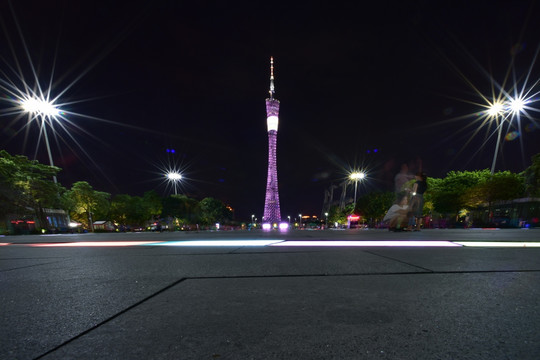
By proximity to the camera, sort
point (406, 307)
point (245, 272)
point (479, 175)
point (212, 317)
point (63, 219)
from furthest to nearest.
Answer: point (63, 219), point (479, 175), point (245, 272), point (406, 307), point (212, 317)

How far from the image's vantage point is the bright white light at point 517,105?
34969 millimetres

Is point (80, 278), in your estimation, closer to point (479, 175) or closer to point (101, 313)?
point (101, 313)

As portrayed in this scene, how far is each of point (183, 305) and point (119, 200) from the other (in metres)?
76.0

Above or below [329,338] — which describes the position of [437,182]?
above

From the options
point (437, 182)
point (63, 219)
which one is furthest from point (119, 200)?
point (437, 182)

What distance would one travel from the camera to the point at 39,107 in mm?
37812

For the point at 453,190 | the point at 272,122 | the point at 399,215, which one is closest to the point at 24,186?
the point at 399,215

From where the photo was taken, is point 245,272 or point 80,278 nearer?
point 80,278

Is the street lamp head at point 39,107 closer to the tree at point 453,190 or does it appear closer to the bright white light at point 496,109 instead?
the bright white light at point 496,109

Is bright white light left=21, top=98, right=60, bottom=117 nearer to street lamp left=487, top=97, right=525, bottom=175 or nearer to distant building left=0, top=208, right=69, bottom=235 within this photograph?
distant building left=0, top=208, right=69, bottom=235

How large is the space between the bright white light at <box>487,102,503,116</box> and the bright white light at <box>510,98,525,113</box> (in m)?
1.30

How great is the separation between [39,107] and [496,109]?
182 feet

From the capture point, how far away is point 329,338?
155cm

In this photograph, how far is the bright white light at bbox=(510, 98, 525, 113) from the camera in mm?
34969
